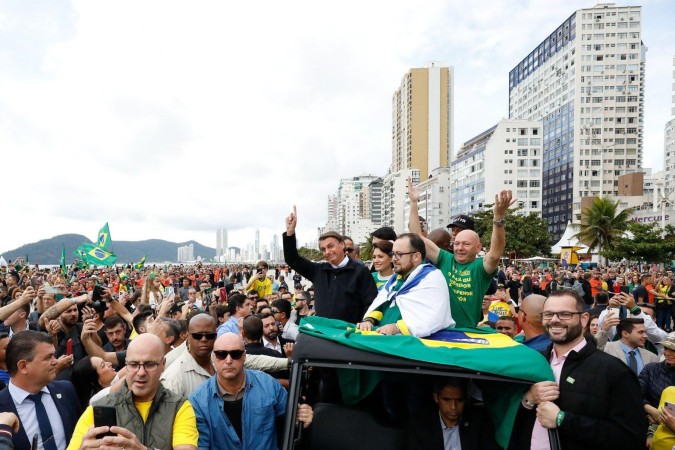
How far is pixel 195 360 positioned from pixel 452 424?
252 centimetres

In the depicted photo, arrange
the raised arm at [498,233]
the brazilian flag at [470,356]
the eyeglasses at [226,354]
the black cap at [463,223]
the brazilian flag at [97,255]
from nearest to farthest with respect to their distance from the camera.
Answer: the brazilian flag at [470,356], the eyeglasses at [226,354], the raised arm at [498,233], the black cap at [463,223], the brazilian flag at [97,255]

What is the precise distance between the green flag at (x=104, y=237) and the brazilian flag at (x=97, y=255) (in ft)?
2.89

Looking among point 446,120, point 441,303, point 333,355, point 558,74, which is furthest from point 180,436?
point 446,120

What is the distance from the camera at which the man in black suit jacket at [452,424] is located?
3344 mm

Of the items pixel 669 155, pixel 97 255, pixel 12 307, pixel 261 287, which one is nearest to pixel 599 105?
pixel 669 155

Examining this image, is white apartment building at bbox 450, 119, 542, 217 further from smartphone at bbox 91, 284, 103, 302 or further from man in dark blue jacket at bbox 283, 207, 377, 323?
man in dark blue jacket at bbox 283, 207, 377, 323

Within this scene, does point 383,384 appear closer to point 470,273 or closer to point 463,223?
point 470,273

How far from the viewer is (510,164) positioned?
321 ft

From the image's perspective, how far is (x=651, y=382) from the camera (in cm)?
492

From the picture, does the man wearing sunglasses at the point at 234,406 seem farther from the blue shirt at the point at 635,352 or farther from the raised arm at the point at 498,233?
the blue shirt at the point at 635,352

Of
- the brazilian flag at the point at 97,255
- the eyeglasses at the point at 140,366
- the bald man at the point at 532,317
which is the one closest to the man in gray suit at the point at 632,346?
the bald man at the point at 532,317

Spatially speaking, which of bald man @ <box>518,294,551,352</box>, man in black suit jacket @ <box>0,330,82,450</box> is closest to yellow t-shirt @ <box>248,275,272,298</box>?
bald man @ <box>518,294,551,352</box>

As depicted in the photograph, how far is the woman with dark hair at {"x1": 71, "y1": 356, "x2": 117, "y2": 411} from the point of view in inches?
178

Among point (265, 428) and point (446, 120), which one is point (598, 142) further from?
point (265, 428)
